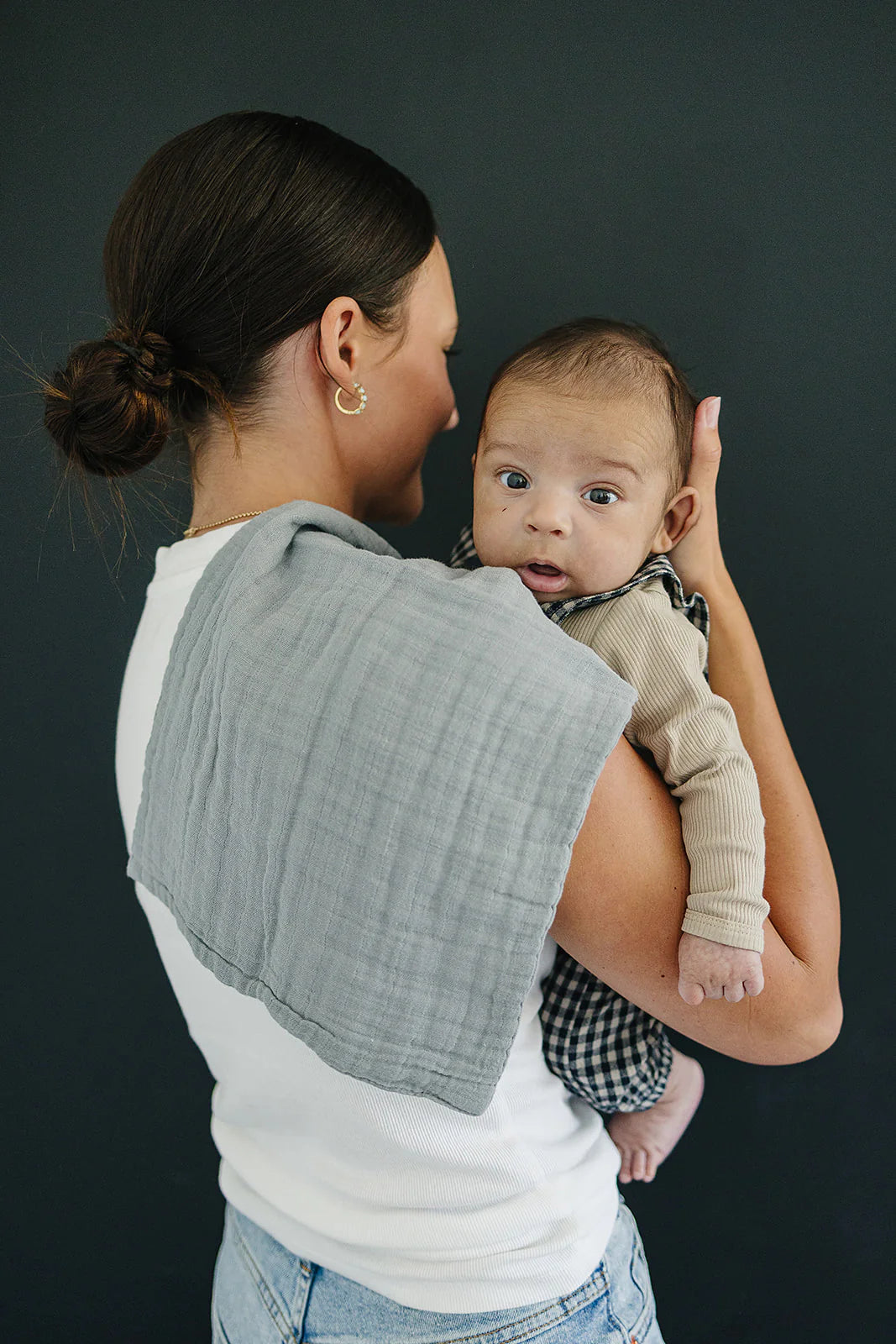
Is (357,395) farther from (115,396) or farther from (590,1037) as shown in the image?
(590,1037)

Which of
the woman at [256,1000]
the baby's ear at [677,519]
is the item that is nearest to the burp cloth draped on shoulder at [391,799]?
the woman at [256,1000]

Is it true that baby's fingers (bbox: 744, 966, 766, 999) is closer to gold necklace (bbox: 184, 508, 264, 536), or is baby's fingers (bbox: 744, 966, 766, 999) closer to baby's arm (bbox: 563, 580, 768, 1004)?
baby's arm (bbox: 563, 580, 768, 1004)

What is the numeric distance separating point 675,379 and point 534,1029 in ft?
2.55

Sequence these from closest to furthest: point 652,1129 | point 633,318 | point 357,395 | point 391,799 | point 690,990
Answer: point 391,799
point 690,990
point 357,395
point 652,1129
point 633,318

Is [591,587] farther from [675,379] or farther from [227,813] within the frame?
[227,813]

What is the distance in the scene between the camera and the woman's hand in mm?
1172

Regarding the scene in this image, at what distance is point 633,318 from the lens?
145 cm

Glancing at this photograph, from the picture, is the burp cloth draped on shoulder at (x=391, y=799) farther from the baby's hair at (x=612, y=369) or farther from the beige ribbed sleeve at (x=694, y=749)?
the baby's hair at (x=612, y=369)

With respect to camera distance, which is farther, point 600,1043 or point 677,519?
point 677,519

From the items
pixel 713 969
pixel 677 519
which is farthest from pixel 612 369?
pixel 713 969

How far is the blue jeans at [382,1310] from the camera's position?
3.08 feet

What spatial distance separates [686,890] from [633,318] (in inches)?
37.1

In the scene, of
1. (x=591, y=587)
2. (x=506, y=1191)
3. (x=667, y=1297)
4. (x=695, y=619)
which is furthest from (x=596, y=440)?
(x=667, y=1297)

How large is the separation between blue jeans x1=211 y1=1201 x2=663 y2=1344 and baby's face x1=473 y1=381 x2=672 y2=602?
746 mm
